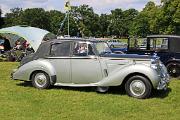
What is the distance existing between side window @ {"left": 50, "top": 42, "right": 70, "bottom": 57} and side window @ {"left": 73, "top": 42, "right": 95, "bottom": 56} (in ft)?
0.76

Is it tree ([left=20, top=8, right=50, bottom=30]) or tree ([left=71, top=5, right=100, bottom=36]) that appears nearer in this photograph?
tree ([left=71, top=5, right=100, bottom=36])

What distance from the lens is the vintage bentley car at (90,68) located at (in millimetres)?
10781

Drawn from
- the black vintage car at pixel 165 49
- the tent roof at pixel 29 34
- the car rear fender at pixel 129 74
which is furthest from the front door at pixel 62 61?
the tent roof at pixel 29 34

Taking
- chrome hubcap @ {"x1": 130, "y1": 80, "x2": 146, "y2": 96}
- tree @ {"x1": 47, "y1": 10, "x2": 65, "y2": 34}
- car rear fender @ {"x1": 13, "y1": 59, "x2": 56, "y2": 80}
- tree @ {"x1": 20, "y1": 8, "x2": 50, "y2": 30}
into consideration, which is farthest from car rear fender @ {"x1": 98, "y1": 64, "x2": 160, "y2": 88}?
tree @ {"x1": 20, "y1": 8, "x2": 50, "y2": 30}

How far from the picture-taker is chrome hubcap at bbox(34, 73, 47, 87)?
12.1m

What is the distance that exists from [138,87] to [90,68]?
1.52 metres

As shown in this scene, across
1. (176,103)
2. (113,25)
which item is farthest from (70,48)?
(113,25)

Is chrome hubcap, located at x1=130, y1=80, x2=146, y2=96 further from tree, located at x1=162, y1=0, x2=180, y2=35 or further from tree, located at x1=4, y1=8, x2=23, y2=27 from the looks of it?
tree, located at x1=4, y1=8, x2=23, y2=27

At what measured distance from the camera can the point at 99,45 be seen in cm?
1191

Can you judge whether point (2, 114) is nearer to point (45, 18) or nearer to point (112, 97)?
point (112, 97)

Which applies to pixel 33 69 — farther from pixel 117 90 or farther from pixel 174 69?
pixel 174 69

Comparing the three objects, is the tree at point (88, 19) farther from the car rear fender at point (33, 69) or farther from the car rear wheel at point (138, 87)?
the car rear wheel at point (138, 87)

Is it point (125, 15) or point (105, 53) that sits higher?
point (125, 15)

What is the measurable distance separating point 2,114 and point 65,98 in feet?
7.65
